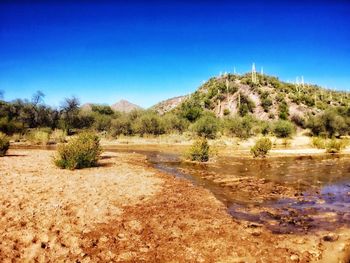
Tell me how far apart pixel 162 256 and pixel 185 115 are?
213 feet

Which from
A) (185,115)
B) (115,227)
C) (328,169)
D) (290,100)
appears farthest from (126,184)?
(290,100)

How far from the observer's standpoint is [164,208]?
33.2 ft

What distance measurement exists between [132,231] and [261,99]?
77803mm

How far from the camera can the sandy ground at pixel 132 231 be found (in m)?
6.75

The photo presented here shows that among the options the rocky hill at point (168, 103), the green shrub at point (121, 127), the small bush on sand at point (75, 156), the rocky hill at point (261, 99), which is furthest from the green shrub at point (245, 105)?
the small bush on sand at point (75, 156)

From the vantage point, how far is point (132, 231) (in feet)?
26.5

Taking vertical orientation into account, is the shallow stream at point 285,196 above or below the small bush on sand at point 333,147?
below

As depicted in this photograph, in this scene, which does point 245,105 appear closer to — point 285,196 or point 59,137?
point 59,137

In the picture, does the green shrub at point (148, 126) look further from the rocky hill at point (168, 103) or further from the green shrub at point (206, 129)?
the rocky hill at point (168, 103)

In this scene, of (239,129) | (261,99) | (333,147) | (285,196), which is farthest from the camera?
(261,99)

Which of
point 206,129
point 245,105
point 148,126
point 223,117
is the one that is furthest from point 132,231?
point 245,105

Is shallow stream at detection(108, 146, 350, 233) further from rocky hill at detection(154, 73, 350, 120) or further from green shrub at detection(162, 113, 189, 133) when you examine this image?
rocky hill at detection(154, 73, 350, 120)

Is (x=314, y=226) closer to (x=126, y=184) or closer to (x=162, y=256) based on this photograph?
(x=162, y=256)

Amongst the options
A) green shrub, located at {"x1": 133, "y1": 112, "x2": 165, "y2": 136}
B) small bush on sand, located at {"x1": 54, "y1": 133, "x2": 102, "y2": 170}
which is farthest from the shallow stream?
green shrub, located at {"x1": 133, "y1": 112, "x2": 165, "y2": 136}
